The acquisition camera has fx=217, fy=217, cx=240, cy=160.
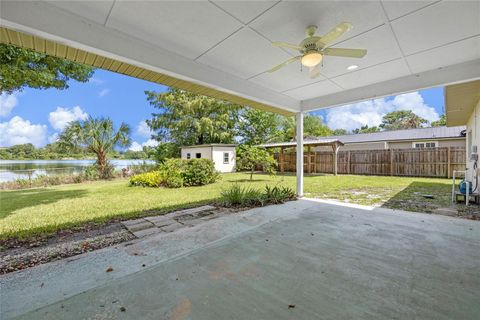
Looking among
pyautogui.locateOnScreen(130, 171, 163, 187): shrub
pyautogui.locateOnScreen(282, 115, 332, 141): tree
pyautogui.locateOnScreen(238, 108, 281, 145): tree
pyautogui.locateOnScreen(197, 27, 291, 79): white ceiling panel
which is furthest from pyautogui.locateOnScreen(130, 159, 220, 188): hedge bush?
pyautogui.locateOnScreen(282, 115, 332, 141): tree

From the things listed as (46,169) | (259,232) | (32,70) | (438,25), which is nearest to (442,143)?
(438,25)

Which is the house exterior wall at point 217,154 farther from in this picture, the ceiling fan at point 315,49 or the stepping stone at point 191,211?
the ceiling fan at point 315,49

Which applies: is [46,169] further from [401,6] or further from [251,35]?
[401,6]

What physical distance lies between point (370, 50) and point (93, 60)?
13.0 feet

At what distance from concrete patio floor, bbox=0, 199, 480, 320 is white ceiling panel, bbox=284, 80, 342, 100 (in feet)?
9.90

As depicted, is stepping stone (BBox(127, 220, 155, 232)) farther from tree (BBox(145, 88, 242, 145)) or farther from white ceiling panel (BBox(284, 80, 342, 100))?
tree (BBox(145, 88, 242, 145))

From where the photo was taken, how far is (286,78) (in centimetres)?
434

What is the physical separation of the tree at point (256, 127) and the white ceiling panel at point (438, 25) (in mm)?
18294

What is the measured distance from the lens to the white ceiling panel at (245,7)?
2.29 meters

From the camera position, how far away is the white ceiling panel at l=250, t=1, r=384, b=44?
232 cm

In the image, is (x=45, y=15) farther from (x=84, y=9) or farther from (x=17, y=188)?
(x=17, y=188)

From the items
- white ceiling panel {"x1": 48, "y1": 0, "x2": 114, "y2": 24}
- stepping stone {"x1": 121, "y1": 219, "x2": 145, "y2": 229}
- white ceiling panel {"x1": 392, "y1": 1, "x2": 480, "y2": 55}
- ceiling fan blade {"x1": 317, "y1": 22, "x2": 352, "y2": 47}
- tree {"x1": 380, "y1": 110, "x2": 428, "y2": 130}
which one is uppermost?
tree {"x1": 380, "y1": 110, "x2": 428, "y2": 130}

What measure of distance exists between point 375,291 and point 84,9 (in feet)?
13.1

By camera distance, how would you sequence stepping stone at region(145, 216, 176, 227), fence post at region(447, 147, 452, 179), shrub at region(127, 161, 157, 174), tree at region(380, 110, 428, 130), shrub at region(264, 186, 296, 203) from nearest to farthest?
1. stepping stone at region(145, 216, 176, 227)
2. shrub at region(264, 186, 296, 203)
3. fence post at region(447, 147, 452, 179)
4. shrub at region(127, 161, 157, 174)
5. tree at region(380, 110, 428, 130)
